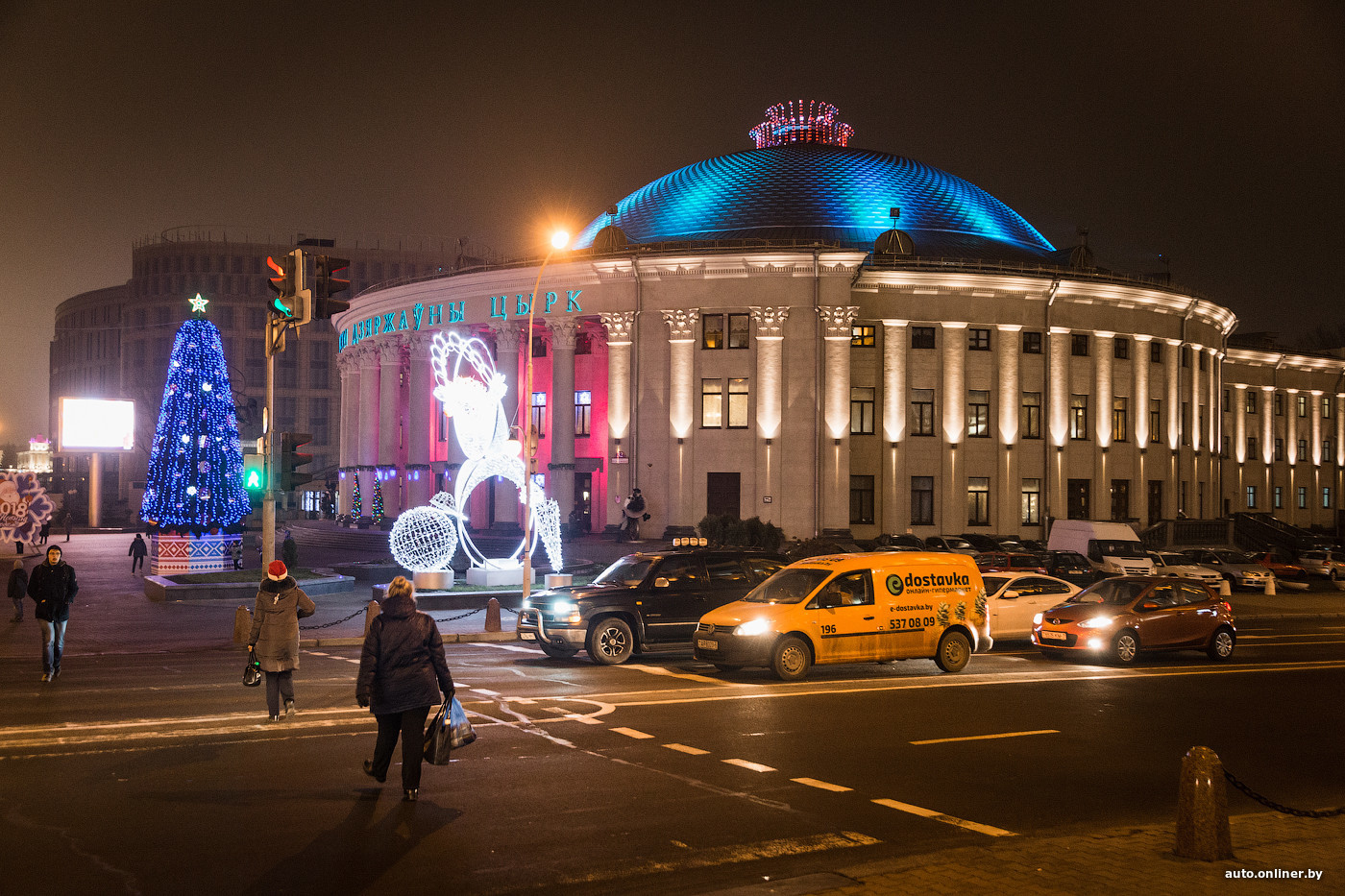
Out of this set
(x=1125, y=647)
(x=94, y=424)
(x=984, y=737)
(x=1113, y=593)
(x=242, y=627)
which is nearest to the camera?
(x=984, y=737)

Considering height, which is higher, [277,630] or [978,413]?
[978,413]

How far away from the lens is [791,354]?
174ft

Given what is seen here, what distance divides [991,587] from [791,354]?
2953 centimetres

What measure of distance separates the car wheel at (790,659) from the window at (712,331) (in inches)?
1470

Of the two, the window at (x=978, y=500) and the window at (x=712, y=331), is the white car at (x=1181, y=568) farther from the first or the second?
the window at (x=712, y=331)

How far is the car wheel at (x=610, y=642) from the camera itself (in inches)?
775

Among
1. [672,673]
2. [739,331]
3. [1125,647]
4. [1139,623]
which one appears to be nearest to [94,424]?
[739,331]

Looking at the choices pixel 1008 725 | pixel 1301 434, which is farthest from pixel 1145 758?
pixel 1301 434

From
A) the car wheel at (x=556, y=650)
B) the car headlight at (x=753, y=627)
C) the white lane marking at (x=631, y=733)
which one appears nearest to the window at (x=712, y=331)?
the car wheel at (x=556, y=650)

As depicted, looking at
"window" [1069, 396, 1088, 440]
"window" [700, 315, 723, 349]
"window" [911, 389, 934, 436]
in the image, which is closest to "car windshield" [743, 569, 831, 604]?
"window" [700, 315, 723, 349]

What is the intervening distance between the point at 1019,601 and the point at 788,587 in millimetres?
7314

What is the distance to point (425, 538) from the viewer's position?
30.9 meters

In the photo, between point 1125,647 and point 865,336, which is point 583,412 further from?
point 1125,647

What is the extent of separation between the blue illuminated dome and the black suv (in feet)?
125
